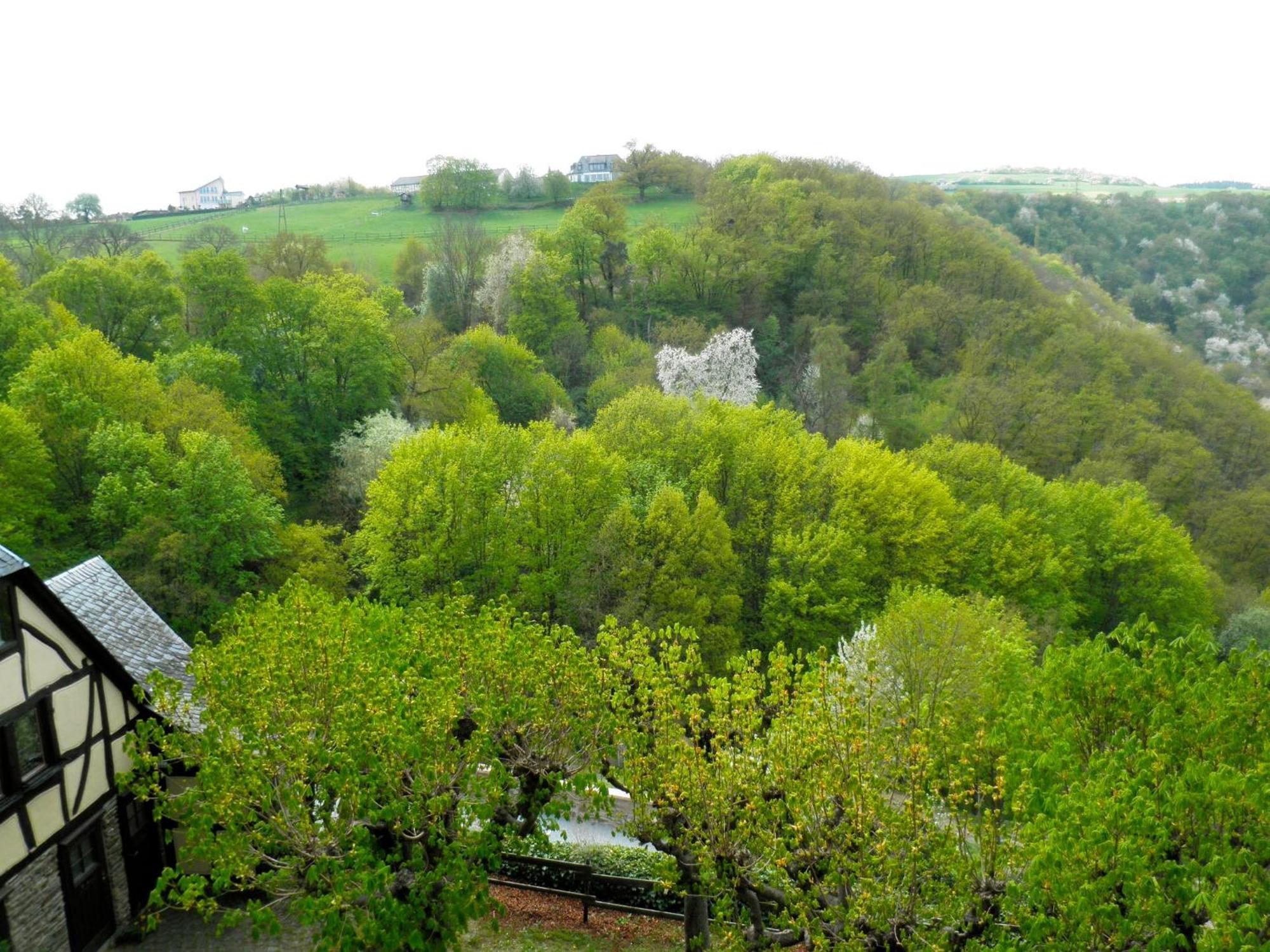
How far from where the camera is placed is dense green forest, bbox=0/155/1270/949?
12.3m

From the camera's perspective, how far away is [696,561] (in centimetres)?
Answer: 3209

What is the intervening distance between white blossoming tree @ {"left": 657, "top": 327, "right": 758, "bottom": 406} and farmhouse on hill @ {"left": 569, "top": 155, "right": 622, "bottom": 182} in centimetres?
7389

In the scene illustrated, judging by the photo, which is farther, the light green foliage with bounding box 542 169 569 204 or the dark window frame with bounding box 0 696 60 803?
the light green foliage with bounding box 542 169 569 204

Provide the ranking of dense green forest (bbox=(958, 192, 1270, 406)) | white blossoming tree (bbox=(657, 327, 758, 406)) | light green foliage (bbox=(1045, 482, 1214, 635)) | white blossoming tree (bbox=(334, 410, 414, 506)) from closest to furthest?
white blossoming tree (bbox=(334, 410, 414, 506)) < light green foliage (bbox=(1045, 482, 1214, 635)) < white blossoming tree (bbox=(657, 327, 758, 406)) < dense green forest (bbox=(958, 192, 1270, 406))

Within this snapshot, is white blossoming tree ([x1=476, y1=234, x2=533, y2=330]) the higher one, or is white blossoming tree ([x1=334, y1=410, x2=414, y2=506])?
white blossoming tree ([x1=476, y1=234, x2=533, y2=330])

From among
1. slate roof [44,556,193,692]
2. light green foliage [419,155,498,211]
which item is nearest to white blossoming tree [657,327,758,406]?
slate roof [44,556,193,692]

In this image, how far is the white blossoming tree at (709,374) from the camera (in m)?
56.7

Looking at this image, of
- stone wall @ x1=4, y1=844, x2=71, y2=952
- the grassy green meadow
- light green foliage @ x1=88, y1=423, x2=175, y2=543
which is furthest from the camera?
the grassy green meadow

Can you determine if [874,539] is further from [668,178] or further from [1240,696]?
[668,178]

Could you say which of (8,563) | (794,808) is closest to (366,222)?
(8,563)

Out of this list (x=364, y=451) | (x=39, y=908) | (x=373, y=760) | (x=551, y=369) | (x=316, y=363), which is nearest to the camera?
(x=373, y=760)

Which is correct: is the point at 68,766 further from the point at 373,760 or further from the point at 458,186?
the point at 458,186

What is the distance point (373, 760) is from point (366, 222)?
93982 mm

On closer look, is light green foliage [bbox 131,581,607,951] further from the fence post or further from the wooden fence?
the wooden fence
